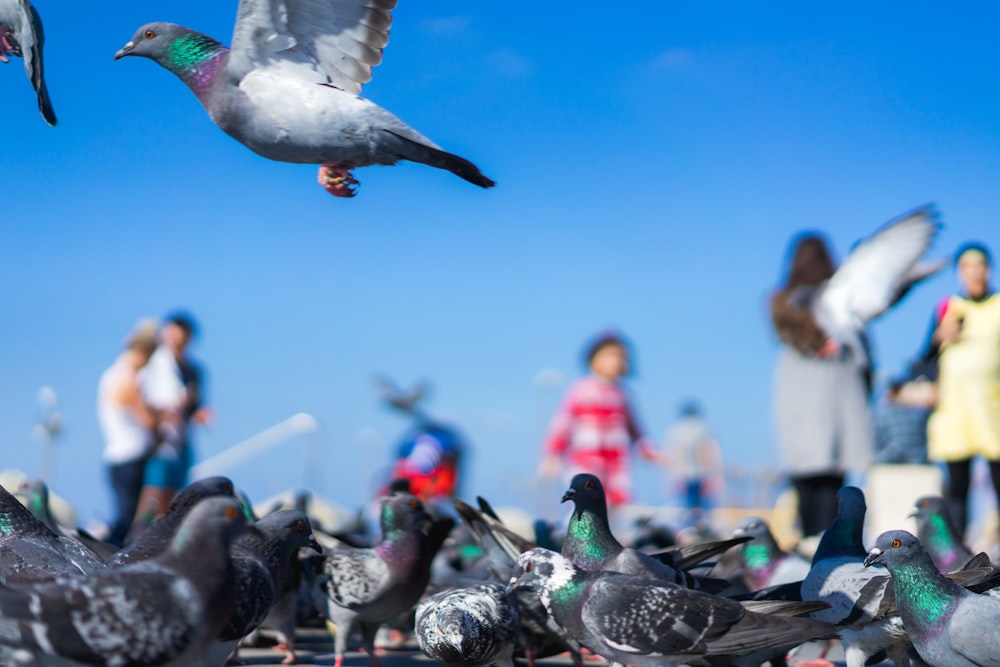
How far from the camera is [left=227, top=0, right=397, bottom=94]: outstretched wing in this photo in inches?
156

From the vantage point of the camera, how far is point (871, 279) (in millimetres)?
8414

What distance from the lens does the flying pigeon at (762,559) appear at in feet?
20.3

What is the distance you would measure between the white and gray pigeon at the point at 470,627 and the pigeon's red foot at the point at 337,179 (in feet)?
5.25

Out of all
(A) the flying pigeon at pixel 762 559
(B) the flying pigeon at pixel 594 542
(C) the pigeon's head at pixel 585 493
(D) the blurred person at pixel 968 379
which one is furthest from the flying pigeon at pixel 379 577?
(D) the blurred person at pixel 968 379

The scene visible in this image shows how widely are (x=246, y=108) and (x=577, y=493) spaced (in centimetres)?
191

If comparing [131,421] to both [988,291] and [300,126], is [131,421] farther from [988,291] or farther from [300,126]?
[988,291]

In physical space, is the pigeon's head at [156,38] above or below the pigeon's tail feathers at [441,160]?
above

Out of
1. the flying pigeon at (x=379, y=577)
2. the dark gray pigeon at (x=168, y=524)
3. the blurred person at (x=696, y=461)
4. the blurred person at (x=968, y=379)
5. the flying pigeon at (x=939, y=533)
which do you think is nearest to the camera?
the dark gray pigeon at (x=168, y=524)

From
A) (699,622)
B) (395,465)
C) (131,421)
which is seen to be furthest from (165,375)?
(699,622)

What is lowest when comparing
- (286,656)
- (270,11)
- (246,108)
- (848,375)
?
(286,656)

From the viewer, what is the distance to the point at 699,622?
13.2ft

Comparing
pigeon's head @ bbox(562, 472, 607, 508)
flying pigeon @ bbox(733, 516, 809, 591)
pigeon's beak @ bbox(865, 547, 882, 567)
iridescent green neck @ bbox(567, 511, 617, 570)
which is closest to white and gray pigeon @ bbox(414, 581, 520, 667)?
iridescent green neck @ bbox(567, 511, 617, 570)

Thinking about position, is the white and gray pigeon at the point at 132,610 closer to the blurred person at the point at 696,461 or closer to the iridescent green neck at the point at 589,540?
the iridescent green neck at the point at 589,540

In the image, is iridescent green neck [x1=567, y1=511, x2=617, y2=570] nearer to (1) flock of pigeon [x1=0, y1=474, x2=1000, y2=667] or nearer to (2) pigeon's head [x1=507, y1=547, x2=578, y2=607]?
(1) flock of pigeon [x1=0, y1=474, x2=1000, y2=667]
